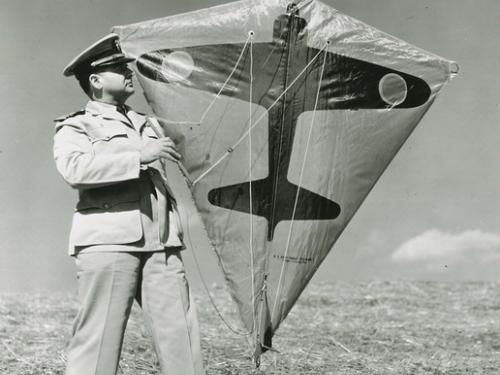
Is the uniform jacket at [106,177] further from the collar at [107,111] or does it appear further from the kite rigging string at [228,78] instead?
the kite rigging string at [228,78]

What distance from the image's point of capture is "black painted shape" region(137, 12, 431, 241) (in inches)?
150

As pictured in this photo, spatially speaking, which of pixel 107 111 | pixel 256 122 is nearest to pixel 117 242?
pixel 107 111

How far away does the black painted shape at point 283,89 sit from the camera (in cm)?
382

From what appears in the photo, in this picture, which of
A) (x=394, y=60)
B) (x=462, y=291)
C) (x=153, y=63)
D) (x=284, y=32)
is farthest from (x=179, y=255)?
(x=462, y=291)

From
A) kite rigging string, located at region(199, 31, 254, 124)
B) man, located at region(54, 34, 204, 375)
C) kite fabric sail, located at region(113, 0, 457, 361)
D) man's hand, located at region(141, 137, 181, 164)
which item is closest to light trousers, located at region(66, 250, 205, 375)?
man, located at region(54, 34, 204, 375)

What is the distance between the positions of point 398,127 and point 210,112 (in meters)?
1.16

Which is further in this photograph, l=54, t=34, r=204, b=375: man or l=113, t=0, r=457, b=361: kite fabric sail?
l=113, t=0, r=457, b=361: kite fabric sail

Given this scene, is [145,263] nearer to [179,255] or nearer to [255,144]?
[179,255]

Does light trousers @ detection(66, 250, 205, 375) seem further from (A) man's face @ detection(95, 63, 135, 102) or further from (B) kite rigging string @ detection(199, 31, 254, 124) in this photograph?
(B) kite rigging string @ detection(199, 31, 254, 124)

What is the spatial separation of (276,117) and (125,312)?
155 centimetres

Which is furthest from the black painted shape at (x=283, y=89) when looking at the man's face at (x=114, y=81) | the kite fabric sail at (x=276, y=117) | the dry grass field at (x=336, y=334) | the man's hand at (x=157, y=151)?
the dry grass field at (x=336, y=334)

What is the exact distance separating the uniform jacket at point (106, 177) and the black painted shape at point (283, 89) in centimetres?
75

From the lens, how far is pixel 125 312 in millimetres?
2941

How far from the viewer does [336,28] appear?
12.8 feet
